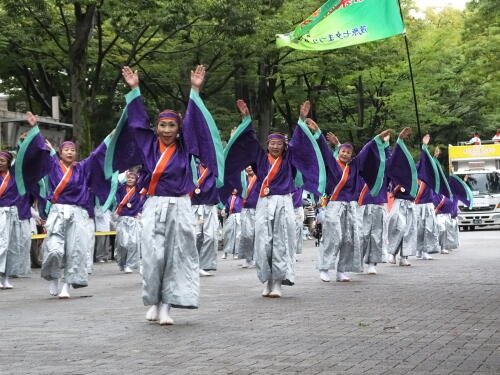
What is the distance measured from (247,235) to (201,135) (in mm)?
10081

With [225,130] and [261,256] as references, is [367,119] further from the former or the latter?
[261,256]

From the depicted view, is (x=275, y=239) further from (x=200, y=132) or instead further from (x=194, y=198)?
(x=194, y=198)

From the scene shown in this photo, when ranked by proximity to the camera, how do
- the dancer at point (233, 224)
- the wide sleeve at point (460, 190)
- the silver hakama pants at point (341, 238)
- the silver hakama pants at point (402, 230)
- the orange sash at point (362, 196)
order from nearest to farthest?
the silver hakama pants at point (341, 238) → the orange sash at point (362, 196) → the silver hakama pants at point (402, 230) → the dancer at point (233, 224) → the wide sleeve at point (460, 190)

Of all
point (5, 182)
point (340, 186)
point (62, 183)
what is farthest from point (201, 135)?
point (5, 182)

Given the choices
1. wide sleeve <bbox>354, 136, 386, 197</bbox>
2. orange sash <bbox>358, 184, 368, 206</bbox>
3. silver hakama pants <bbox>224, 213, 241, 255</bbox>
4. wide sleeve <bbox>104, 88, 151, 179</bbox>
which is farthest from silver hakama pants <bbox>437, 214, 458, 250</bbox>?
wide sleeve <bbox>104, 88, 151, 179</bbox>

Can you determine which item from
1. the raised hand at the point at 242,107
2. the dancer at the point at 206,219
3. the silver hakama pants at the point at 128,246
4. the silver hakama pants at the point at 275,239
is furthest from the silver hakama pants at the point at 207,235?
the raised hand at the point at 242,107

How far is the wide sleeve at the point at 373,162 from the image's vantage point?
14380mm

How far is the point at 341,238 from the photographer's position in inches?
557

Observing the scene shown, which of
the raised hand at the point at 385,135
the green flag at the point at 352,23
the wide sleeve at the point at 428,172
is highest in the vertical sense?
the green flag at the point at 352,23

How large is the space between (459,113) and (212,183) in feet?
87.9

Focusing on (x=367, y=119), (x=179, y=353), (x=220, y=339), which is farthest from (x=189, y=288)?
(x=367, y=119)

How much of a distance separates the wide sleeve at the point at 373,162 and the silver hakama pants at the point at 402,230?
12.2 feet

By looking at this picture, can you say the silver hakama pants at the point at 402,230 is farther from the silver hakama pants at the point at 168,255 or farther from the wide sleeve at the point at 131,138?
the silver hakama pants at the point at 168,255

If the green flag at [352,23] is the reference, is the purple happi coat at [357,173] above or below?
below
